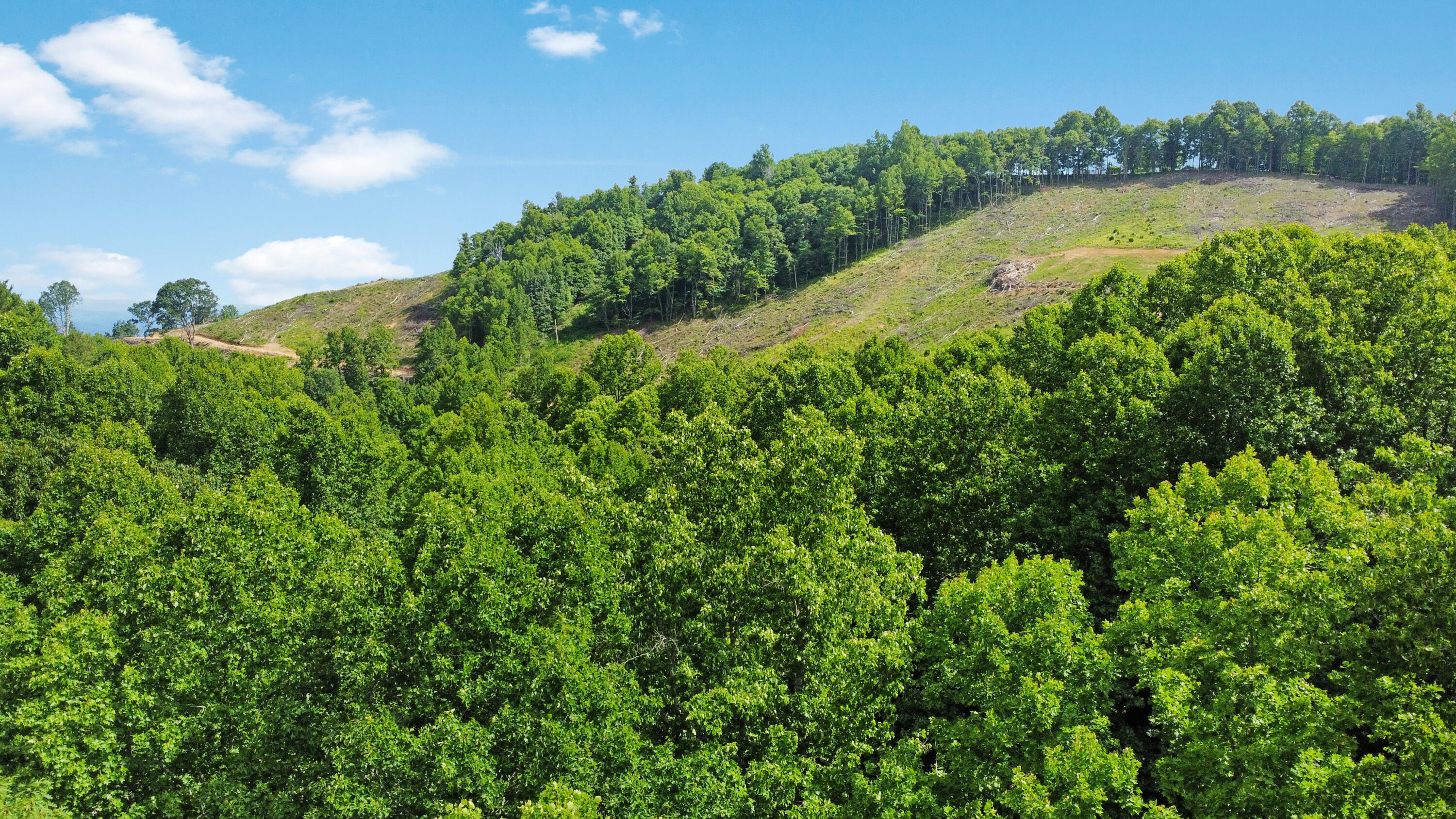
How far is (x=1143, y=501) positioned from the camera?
3088 centimetres

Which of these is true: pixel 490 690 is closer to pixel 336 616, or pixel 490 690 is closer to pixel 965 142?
pixel 336 616

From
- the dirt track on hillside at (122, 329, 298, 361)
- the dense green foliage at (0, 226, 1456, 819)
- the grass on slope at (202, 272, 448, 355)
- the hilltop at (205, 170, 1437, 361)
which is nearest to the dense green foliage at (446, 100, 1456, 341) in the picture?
the hilltop at (205, 170, 1437, 361)

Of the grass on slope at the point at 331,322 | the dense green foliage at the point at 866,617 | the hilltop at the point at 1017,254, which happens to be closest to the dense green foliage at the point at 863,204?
the hilltop at the point at 1017,254

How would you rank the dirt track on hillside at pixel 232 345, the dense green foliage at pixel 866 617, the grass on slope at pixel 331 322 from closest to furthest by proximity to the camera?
1. the dense green foliage at pixel 866 617
2. the dirt track on hillside at pixel 232 345
3. the grass on slope at pixel 331 322

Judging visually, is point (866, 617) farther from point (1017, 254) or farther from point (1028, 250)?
point (1028, 250)

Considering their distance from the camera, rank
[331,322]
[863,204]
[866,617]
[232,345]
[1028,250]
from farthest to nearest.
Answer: [331,322]
[232,345]
[863,204]
[1028,250]
[866,617]

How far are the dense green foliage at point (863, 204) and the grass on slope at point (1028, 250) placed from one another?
25.8 ft

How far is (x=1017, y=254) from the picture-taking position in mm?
134750

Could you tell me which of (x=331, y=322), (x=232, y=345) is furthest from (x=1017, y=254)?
(x=232, y=345)

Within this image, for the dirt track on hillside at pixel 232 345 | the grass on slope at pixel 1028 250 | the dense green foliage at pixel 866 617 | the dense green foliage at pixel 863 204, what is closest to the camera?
the dense green foliage at pixel 866 617

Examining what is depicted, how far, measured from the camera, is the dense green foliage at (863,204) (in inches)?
6058

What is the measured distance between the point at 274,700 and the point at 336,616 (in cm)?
417

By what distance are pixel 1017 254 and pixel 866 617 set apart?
122541 mm

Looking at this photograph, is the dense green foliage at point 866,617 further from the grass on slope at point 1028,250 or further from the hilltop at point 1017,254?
the hilltop at point 1017,254
